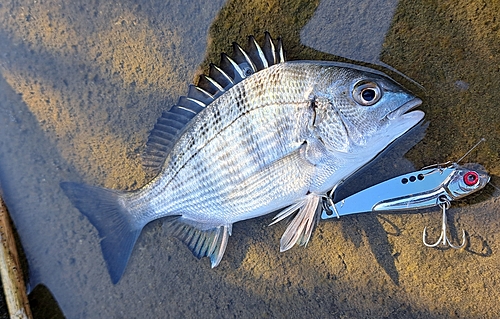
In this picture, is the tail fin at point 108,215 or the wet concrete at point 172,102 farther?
the tail fin at point 108,215

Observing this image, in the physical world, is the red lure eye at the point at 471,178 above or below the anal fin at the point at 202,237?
above

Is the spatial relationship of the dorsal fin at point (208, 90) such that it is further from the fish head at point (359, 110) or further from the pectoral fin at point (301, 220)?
the pectoral fin at point (301, 220)

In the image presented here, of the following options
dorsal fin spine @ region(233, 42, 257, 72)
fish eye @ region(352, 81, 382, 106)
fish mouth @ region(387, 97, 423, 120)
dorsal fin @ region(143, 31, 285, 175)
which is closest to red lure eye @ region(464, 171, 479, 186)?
fish mouth @ region(387, 97, 423, 120)

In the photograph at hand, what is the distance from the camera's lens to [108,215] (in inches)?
86.7

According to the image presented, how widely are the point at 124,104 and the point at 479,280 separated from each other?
7.72 feet

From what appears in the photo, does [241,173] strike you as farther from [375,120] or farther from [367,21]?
[367,21]

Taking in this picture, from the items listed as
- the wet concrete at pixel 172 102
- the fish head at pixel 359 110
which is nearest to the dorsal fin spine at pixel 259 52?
the wet concrete at pixel 172 102

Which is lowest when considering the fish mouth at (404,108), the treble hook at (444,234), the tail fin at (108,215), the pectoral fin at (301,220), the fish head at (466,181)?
the tail fin at (108,215)

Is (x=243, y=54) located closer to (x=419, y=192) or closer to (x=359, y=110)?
(x=359, y=110)

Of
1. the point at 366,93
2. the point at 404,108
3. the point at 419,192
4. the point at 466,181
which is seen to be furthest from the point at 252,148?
the point at 466,181

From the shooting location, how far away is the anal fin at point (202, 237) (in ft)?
7.25

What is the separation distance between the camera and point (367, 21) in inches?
82.4

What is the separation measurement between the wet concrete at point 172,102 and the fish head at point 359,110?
12.6 inches

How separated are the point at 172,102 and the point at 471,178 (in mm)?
1773
